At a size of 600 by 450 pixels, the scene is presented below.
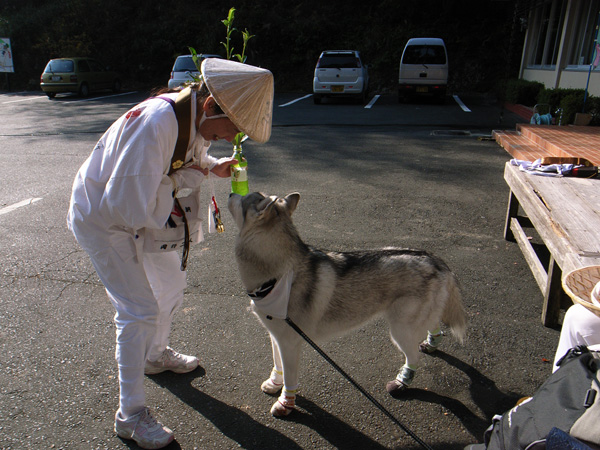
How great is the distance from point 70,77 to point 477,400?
22.3 metres

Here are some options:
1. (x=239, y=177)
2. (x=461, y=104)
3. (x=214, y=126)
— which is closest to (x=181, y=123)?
(x=214, y=126)

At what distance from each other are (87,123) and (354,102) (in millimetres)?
10421

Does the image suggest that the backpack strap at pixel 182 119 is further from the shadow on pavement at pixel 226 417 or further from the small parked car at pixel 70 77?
the small parked car at pixel 70 77

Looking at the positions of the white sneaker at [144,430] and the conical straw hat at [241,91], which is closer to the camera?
the conical straw hat at [241,91]

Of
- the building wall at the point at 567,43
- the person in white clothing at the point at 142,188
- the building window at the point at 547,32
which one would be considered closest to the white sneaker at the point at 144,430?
the person in white clothing at the point at 142,188

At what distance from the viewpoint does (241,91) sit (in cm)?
229

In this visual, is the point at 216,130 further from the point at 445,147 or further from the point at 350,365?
the point at 445,147

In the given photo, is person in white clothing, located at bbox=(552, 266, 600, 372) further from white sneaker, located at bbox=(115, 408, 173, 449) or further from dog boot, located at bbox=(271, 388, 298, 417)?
white sneaker, located at bbox=(115, 408, 173, 449)

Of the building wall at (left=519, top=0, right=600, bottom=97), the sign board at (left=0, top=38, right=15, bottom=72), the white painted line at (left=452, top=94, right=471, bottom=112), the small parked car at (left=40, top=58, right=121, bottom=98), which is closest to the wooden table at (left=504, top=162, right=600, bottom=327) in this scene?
the building wall at (left=519, top=0, right=600, bottom=97)

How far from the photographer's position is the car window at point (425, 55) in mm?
17422

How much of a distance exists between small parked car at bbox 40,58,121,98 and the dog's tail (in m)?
21.8

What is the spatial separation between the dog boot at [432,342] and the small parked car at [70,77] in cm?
2165

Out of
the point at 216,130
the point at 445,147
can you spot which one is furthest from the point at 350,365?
the point at 445,147

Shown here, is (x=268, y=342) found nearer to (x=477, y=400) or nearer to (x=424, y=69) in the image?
(x=477, y=400)
